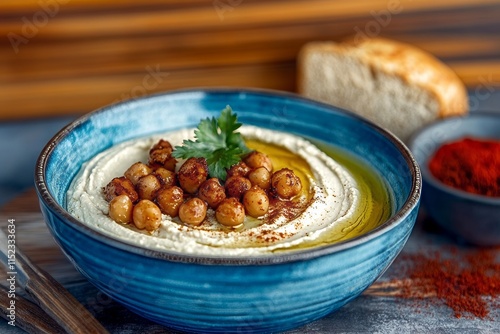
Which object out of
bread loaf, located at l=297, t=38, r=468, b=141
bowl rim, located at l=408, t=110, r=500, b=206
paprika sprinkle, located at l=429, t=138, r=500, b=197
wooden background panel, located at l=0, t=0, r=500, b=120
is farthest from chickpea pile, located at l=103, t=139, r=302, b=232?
wooden background panel, located at l=0, t=0, r=500, b=120

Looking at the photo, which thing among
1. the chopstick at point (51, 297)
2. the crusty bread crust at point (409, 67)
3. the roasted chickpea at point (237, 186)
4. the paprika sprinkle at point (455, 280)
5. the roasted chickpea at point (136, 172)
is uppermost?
the roasted chickpea at point (136, 172)

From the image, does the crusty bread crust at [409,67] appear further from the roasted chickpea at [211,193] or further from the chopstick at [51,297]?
the chopstick at [51,297]

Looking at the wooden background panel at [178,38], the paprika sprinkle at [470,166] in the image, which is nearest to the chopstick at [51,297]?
the paprika sprinkle at [470,166]

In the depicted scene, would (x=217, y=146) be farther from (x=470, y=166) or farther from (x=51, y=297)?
(x=470, y=166)

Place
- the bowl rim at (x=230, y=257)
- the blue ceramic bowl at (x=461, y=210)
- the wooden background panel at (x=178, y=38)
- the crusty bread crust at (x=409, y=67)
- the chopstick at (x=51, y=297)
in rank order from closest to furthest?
the bowl rim at (x=230, y=257)
the chopstick at (x=51, y=297)
the blue ceramic bowl at (x=461, y=210)
the crusty bread crust at (x=409, y=67)
the wooden background panel at (x=178, y=38)

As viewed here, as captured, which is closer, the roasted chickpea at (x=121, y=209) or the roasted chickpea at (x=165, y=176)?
the roasted chickpea at (x=121, y=209)

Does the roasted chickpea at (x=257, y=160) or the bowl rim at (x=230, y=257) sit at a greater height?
the bowl rim at (x=230, y=257)
